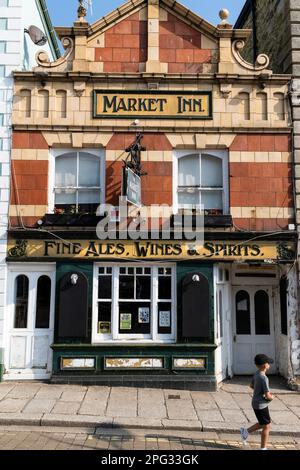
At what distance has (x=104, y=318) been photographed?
11.0 meters

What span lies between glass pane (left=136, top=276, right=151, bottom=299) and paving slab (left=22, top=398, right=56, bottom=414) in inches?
128

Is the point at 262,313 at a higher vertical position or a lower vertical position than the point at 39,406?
higher

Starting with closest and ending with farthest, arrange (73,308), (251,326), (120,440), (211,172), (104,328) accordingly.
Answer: (120,440) → (73,308) → (104,328) → (211,172) → (251,326)

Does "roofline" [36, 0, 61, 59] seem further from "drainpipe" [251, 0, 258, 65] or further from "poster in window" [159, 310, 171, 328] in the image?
"poster in window" [159, 310, 171, 328]

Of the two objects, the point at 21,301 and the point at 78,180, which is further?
the point at 78,180

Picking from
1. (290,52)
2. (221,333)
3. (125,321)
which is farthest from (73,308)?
(290,52)

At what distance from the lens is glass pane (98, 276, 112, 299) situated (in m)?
11.1

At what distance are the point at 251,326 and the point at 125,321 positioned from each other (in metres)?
3.58

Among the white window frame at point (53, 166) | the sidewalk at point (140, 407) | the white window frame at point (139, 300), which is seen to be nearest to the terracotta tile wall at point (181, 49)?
the white window frame at point (53, 166)

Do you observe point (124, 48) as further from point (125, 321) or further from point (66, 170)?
point (125, 321)

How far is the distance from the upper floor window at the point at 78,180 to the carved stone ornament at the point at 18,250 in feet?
4.10

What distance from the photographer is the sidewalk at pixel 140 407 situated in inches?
320

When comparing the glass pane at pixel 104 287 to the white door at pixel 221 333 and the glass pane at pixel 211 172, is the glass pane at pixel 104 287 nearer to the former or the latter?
the white door at pixel 221 333
